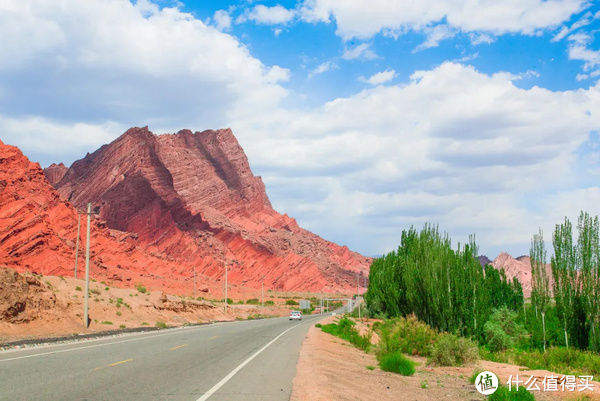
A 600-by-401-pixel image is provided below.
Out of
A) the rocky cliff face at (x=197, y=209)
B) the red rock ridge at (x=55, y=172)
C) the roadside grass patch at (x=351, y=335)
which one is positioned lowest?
the roadside grass patch at (x=351, y=335)

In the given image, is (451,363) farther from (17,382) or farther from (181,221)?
(181,221)

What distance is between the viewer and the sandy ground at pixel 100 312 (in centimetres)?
2891

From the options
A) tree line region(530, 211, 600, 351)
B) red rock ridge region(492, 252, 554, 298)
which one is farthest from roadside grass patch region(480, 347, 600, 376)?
red rock ridge region(492, 252, 554, 298)

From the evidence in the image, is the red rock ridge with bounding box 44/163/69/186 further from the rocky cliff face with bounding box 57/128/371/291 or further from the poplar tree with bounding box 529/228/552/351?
the poplar tree with bounding box 529/228/552/351

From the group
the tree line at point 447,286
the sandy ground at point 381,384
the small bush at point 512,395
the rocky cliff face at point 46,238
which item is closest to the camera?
the small bush at point 512,395

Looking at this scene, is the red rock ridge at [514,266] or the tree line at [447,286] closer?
the tree line at [447,286]

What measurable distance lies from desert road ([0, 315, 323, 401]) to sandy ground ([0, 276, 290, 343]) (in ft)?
29.9

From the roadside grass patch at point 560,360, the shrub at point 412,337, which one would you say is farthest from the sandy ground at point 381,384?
the shrub at point 412,337

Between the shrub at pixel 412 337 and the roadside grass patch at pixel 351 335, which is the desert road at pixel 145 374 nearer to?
the shrub at pixel 412 337

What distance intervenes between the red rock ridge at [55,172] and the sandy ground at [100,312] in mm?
119280

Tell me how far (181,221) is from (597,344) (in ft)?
373

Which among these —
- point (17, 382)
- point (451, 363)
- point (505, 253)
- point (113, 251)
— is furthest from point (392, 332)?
point (505, 253)

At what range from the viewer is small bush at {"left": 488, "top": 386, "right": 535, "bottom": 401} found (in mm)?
9883

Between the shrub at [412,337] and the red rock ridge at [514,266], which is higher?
the red rock ridge at [514,266]
